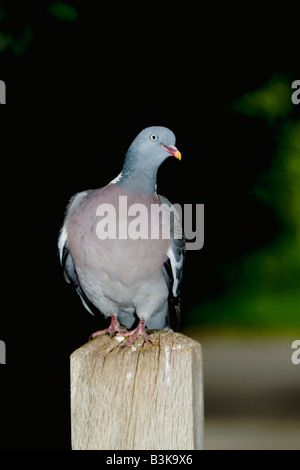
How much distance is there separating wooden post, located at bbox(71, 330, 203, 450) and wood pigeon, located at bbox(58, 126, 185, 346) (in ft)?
2.17

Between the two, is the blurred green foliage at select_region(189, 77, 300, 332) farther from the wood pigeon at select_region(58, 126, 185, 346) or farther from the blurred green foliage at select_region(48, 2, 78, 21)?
the wood pigeon at select_region(58, 126, 185, 346)

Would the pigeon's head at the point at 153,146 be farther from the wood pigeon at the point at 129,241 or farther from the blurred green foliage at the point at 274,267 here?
the blurred green foliage at the point at 274,267

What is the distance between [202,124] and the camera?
8.85 meters

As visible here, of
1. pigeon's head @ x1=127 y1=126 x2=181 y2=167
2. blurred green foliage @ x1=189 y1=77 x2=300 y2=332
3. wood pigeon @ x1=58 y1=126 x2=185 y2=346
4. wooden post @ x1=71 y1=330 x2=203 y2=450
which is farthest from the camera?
blurred green foliage @ x1=189 y1=77 x2=300 y2=332

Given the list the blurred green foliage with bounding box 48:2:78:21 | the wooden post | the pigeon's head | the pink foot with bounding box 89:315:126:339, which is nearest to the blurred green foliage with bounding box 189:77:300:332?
the blurred green foliage with bounding box 48:2:78:21

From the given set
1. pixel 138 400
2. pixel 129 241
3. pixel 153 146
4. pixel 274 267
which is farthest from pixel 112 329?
pixel 274 267

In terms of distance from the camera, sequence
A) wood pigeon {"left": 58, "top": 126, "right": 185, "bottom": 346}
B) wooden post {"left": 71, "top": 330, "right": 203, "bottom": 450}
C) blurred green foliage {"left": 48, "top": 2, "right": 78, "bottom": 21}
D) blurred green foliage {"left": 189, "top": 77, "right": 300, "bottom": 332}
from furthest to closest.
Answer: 1. blurred green foliage {"left": 189, "top": 77, "right": 300, "bottom": 332}
2. blurred green foliage {"left": 48, "top": 2, "right": 78, "bottom": 21}
3. wood pigeon {"left": 58, "top": 126, "right": 185, "bottom": 346}
4. wooden post {"left": 71, "top": 330, "right": 203, "bottom": 450}

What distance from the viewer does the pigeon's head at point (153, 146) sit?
2.96 metres

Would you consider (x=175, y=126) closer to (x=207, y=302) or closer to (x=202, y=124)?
(x=202, y=124)

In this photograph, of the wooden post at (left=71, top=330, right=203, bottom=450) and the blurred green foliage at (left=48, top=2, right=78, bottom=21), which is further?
the blurred green foliage at (left=48, top=2, right=78, bottom=21)

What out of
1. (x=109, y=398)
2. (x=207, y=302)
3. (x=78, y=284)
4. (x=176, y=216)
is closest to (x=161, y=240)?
(x=176, y=216)

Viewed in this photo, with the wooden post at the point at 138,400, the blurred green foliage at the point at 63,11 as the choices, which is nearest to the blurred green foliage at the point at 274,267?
the blurred green foliage at the point at 63,11

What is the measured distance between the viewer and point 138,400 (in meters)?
1.94

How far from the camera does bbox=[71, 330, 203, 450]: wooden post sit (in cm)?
192
